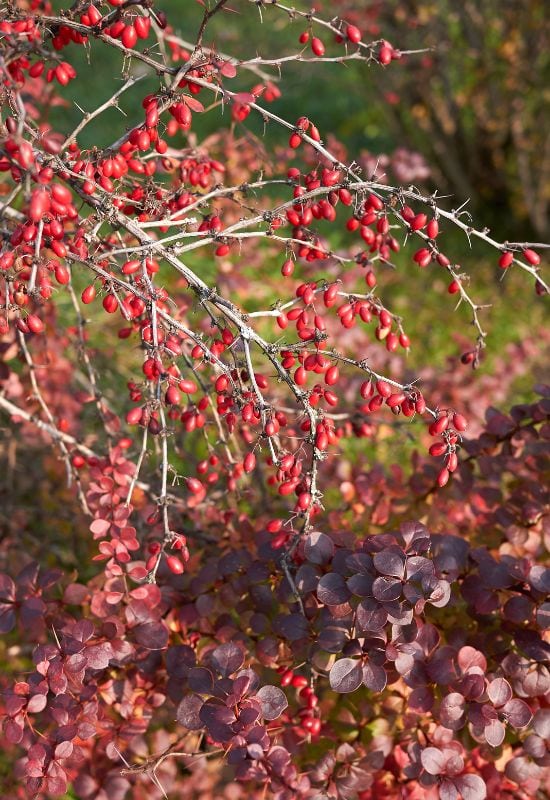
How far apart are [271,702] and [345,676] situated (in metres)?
0.15

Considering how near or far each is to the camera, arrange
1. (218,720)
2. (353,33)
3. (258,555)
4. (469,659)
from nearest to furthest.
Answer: (218,720)
(469,659)
(353,33)
(258,555)

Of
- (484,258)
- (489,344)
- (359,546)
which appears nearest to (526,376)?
(489,344)

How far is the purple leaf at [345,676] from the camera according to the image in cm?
140

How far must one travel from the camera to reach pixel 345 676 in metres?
1.41

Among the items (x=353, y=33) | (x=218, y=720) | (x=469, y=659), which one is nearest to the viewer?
(x=218, y=720)

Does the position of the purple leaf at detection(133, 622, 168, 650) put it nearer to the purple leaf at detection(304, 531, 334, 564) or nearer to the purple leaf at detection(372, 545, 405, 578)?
→ the purple leaf at detection(304, 531, 334, 564)

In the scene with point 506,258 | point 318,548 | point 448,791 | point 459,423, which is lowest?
point 448,791

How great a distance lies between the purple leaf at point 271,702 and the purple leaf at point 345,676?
Result: 0.10m

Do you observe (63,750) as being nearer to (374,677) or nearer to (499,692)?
(374,677)

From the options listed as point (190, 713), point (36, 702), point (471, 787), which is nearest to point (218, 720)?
point (190, 713)

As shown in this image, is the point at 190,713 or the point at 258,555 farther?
the point at 258,555

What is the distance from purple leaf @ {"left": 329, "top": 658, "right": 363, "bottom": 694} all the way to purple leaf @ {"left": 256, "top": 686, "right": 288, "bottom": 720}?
0.10 m

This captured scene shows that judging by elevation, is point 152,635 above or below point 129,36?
below

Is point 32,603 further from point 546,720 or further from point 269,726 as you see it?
point 546,720
